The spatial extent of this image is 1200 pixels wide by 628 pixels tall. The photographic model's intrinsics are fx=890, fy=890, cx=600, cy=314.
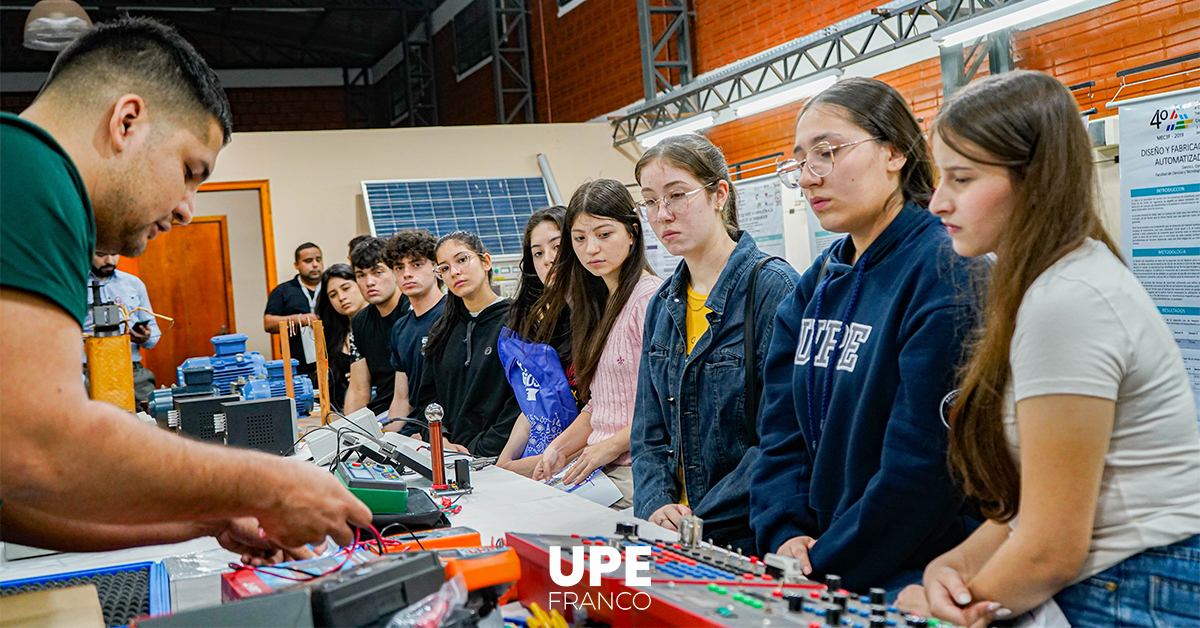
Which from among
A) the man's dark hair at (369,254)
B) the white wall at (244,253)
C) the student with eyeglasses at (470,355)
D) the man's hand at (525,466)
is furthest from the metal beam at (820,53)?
the white wall at (244,253)

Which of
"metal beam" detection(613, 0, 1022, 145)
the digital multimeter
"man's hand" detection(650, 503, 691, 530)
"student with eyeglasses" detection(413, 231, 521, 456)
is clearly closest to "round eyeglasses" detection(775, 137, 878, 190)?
"man's hand" detection(650, 503, 691, 530)

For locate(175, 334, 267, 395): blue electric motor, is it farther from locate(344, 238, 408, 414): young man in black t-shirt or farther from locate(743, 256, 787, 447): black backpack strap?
locate(743, 256, 787, 447): black backpack strap

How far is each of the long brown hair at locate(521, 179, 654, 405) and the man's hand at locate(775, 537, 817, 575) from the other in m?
1.21

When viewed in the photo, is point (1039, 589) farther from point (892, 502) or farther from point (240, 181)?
point (240, 181)

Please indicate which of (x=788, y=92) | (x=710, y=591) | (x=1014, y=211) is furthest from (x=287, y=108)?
(x=710, y=591)

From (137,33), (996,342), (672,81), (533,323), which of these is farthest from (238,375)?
(672,81)

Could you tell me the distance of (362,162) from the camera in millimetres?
9078

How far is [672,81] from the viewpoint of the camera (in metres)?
9.49

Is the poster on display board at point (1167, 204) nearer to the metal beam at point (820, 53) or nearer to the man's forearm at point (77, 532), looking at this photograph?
the metal beam at point (820, 53)

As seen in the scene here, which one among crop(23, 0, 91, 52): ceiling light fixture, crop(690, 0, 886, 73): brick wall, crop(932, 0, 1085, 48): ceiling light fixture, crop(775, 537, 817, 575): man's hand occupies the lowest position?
crop(775, 537, 817, 575): man's hand

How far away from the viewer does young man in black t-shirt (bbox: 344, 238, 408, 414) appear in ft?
15.1

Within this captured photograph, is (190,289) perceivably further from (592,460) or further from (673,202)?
(673,202)

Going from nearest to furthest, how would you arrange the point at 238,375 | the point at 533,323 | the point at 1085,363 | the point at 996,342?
the point at 1085,363 < the point at 996,342 < the point at 533,323 < the point at 238,375

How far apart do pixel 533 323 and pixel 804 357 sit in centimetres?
156
